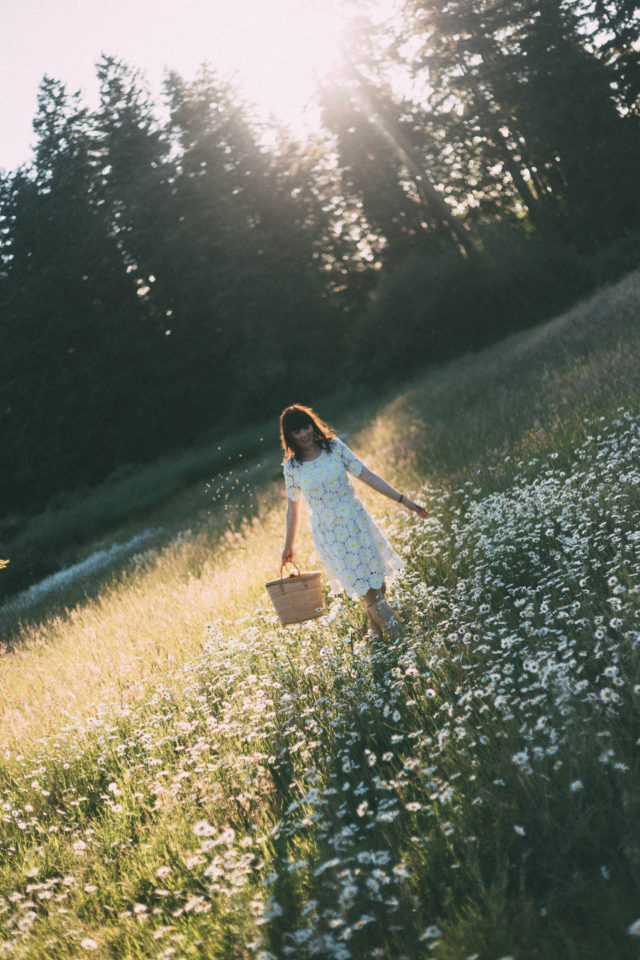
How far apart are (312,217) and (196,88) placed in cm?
985

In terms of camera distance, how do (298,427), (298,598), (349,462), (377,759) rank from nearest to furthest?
(377,759)
(298,598)
(298,427)
(349,462)

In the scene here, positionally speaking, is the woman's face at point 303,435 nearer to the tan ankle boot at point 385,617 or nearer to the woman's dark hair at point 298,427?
the woman's dark hair at point 298,427

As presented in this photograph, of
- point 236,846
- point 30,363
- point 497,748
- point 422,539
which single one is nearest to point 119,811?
point 236,846

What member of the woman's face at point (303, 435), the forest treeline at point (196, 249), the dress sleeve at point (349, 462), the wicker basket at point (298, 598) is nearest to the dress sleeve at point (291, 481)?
the woman's face at point (303, 435)

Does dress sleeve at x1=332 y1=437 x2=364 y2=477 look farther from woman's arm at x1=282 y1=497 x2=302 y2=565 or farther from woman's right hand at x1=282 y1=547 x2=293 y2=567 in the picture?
woman's right hand at x1=282 y1=547 x2=293 y2=567

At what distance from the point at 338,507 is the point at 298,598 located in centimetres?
89

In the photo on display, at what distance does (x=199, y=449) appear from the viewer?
40188mm

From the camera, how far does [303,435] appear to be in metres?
6.54

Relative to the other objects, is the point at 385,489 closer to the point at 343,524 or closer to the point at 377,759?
Result: the point at 343,524

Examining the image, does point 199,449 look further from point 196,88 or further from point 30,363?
point 196,88

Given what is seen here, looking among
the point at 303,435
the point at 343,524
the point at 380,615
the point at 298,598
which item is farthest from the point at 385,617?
the point at 303,435

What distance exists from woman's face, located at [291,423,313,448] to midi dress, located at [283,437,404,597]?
7.0 inches

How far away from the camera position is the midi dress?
6.56m

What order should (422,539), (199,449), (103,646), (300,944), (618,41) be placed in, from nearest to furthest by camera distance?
(300,944) → (422,539) → (103,646) → (618,41) → (199,449)
